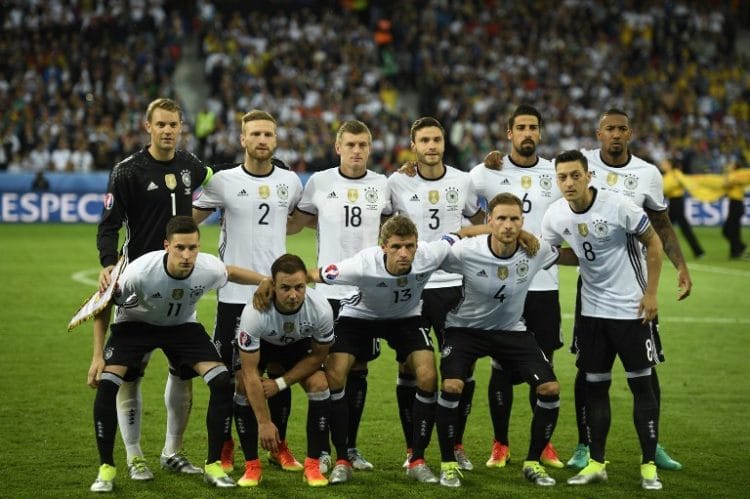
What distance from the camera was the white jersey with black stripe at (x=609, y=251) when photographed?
25.1 feet

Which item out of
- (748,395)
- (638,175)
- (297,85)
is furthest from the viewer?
(297,85)

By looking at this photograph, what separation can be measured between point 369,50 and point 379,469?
2759 centimetres

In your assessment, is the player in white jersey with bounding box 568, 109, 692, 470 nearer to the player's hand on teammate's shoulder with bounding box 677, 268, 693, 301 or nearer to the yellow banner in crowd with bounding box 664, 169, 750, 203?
the player's hand on teammate's shoulder with bounding box 677, 268, 693, 301

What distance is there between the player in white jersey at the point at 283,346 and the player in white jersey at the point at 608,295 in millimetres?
1691

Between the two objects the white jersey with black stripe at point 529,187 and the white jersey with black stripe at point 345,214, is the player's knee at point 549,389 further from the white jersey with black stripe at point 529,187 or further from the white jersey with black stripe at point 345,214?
the white jersey with black stripe at point 345,214

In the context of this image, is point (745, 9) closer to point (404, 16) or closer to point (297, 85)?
point (404, 16)

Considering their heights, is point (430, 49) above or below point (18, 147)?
above

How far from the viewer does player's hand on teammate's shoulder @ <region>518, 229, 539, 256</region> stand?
7668 mm

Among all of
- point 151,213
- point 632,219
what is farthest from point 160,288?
point 632,219

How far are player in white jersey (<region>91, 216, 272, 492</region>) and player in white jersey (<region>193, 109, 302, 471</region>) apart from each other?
418mm

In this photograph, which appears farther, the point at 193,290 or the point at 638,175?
the point at 638,175

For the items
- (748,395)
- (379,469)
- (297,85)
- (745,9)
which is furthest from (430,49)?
(379,469)

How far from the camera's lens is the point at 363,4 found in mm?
35688

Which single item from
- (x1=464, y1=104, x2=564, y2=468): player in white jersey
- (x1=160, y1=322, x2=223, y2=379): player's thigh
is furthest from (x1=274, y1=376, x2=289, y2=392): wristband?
(x1=464, y1=104, x2=564, y2=468): player in white jersey
